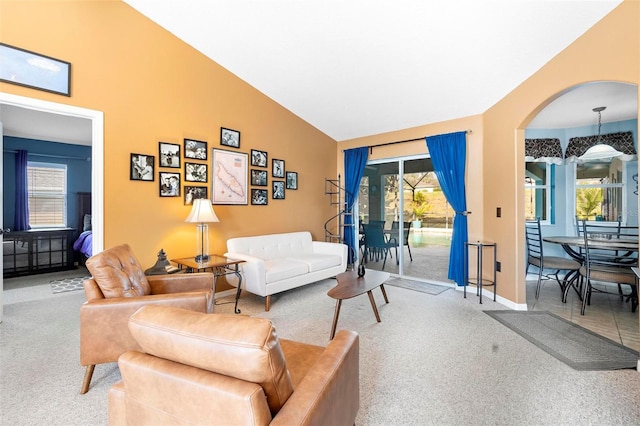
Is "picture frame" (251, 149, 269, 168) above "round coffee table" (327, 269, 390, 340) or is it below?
above

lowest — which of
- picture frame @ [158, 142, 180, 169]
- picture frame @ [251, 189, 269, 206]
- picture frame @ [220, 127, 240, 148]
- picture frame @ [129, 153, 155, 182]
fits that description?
picture frame @ [251, 189, 269, 206]

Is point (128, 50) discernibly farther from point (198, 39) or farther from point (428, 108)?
point (428, 108)

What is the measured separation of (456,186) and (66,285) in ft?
19.7

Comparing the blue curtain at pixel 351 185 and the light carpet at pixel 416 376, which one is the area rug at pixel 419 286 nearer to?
the light carpet at pixel 416 376

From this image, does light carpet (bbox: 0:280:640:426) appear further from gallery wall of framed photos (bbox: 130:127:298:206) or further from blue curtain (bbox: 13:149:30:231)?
blue curtain (bbox: 13:149:30:231)

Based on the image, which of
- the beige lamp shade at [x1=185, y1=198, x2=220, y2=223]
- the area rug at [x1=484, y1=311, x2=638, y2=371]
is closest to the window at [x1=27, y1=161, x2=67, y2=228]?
the beige lamp shade at [x1=185, y1=198, x2=220, y2=223]

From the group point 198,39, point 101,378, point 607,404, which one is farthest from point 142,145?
point 607,404

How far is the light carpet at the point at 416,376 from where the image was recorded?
1712 mm

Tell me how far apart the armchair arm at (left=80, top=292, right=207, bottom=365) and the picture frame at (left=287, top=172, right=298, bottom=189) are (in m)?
3.18

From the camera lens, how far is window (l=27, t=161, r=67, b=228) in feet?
18.0

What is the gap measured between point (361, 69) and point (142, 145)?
274 centimetres

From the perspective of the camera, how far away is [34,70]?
2.64 metres

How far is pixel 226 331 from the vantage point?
89 centimetres

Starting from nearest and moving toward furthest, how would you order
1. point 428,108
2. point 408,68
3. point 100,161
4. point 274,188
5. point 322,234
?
point 100,161
point 408,68
point 428,108
point 274,188
point 322,234
